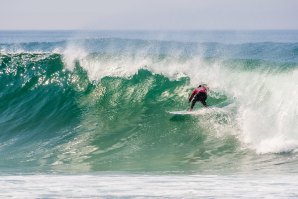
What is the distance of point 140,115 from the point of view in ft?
53.9

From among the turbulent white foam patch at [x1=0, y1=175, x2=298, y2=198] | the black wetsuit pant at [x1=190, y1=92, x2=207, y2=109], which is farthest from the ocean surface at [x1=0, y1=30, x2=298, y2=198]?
the black wetsuit pant at [x1=190, y1=92, x2=207, y2=109]

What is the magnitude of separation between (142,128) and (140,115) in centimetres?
99

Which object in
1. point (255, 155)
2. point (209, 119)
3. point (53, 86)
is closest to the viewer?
point (255, 155)

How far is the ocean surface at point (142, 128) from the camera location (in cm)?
974

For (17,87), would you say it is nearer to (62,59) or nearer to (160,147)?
(62,59)

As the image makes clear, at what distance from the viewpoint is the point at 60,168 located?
39.5 feet

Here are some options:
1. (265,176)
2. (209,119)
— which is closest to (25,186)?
(265,176)

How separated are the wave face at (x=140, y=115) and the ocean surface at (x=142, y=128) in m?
0.03

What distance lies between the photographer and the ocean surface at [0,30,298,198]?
974 cm

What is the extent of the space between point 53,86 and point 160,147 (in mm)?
6438

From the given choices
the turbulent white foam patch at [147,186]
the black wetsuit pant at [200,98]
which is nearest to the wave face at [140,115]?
the black wetsuit pant at [200,98]

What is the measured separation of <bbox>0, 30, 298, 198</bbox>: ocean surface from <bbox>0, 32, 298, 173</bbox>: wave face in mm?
Result: 30

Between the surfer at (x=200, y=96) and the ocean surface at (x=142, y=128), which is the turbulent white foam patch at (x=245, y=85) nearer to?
the ocean surface at (x=142, y=128)

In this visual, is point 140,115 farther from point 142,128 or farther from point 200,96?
point 200,96
